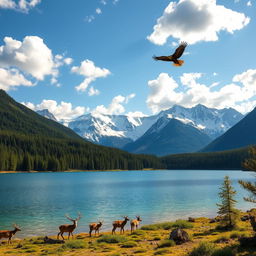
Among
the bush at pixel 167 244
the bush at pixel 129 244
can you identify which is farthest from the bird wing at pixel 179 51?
the bush at pixel 129 244

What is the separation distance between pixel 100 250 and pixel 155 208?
37385 mm

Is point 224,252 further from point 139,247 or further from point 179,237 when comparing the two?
point 139,247

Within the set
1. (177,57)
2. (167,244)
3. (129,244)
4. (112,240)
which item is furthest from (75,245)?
(177,57)

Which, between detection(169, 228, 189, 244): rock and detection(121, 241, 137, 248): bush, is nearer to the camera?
detection(169, 228, 189, 244): rock

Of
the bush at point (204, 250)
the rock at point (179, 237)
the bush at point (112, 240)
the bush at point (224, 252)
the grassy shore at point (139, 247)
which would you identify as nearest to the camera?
the bush at point (224, 252)

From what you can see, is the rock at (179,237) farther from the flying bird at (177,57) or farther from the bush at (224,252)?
the flying bird at (177,57)

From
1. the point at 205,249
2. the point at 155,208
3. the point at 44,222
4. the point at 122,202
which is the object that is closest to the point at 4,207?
the point at 44,222

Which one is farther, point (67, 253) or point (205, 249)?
point (67, 253)

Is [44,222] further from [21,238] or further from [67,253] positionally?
[67,253]

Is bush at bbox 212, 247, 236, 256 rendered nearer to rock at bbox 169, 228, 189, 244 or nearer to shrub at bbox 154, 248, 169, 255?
shrub at bbox 154, 248, 169, 255

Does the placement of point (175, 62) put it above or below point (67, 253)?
above

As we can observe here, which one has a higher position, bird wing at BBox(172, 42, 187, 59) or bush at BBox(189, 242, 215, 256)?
bird wing at BBox(172, 42, 187, 59)

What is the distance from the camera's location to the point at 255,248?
70.4 ft

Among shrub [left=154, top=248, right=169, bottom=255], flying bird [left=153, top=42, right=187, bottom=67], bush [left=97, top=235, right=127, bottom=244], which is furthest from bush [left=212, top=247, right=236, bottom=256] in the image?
flying bird [left=153, top=42, right=187, bottom=67]
